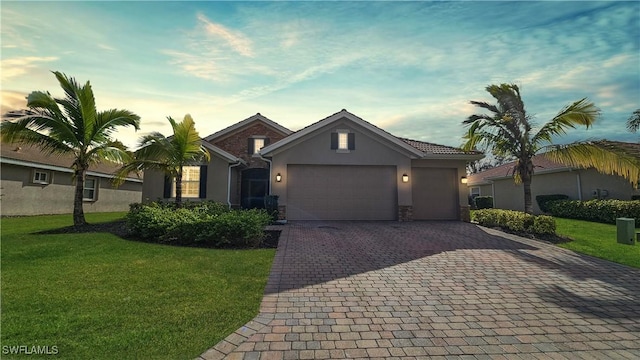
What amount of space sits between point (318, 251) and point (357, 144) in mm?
7897

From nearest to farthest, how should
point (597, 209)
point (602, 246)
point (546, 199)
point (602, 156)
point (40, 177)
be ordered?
point (602, 246)
point (602, 156)
point (597, 209)
point (40, 177)
point (546, 199)

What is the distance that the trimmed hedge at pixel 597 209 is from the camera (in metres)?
13.4

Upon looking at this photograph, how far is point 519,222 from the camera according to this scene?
11312 millimetres

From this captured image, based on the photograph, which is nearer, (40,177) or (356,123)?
(356,123)

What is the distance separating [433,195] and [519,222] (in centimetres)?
431

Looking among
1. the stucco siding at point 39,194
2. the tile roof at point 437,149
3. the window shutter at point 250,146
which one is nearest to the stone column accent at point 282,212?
the window shutter at point 250,146

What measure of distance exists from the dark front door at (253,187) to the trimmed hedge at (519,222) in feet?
38.7

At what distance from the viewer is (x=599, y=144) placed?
11.0 metres

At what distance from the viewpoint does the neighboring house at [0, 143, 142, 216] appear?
14.8m

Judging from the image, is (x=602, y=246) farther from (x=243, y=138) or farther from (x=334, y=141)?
(x=243, y=138)

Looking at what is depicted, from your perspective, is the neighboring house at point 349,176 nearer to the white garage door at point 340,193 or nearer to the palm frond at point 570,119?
the white garage door at point 340,193

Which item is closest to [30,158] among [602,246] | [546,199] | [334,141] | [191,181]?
[191,181]

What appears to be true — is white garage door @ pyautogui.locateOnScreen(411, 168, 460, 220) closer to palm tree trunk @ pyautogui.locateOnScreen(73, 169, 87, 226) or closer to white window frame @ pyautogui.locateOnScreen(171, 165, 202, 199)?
white window frame @ pyautogui.locateOnScreen(171, 165, 202, 199)

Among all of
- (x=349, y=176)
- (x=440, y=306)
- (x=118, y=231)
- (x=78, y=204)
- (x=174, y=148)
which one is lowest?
(x=440, y=306)
